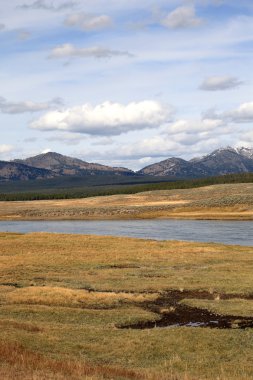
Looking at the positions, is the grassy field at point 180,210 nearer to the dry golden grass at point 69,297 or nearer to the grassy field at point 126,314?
the grassy field at point 126,314

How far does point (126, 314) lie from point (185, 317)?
3589mm

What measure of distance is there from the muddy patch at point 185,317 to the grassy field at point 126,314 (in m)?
0.07

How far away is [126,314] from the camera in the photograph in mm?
31969

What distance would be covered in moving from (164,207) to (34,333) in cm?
14046

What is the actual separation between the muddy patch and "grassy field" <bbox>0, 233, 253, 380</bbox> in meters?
0.07

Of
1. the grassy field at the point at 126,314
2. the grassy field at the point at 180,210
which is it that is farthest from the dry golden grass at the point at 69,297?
the grassy field at the point at 180,210

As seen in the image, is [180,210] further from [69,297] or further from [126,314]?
[126,314]

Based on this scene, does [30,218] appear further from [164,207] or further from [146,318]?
[146,318]

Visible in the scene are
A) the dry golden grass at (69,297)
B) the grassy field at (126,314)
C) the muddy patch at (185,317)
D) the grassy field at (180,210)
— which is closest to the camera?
the grassy field at (126,314)

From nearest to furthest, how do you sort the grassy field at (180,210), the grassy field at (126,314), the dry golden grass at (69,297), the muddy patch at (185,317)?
the grassy field at (126,314) → the muddy patch at (185,317) → the dry golden grass at (69,297) → the grassy field at (180,210)

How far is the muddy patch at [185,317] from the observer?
2972 cm

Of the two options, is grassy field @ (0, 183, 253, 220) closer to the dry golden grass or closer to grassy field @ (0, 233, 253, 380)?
grassy field @ (0, 233, 253, 380)

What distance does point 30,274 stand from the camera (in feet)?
154

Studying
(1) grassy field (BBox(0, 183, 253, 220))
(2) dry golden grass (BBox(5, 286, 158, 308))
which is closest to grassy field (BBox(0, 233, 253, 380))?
(2) dry golden grass (BBox(5, 286, 158, 308))
